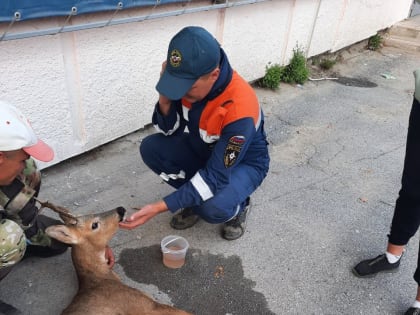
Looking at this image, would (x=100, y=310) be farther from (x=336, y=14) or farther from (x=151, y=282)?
(x=336, y=14)

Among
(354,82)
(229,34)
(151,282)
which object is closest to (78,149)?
(151,282)

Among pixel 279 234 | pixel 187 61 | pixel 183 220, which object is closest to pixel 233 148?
pixel 187 61

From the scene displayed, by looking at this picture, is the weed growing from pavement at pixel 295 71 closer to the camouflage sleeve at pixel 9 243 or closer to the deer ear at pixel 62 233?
the deer ear at pixel 62 233

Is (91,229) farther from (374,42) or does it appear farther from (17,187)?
(374,42)

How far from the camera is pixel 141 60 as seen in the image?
4070 mm

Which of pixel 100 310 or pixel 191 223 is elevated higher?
pixel 100 310

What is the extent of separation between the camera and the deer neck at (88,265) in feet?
8.50

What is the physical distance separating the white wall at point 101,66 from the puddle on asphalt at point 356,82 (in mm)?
1538

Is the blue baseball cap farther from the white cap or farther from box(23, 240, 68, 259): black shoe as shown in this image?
box(23, 240, 68, 259): black shoe

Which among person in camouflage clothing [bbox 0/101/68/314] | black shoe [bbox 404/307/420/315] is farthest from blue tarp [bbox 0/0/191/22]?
black shoe [bbox 404/307/420/315]

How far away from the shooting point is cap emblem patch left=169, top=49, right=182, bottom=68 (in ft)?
7.65

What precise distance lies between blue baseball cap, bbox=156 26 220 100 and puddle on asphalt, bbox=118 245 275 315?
123 centimetres

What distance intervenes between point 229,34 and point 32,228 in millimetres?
3241

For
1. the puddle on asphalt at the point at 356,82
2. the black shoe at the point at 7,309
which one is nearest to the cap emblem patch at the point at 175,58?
the black shoe at the point at 7,309
